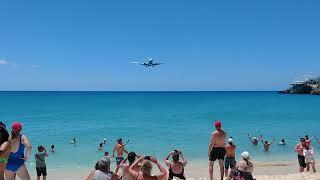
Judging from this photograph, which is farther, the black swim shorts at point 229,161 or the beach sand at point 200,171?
the beach sand at point 200,171

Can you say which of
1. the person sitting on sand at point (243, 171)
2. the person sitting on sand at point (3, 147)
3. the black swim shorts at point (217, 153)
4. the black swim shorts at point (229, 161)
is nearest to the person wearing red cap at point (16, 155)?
the person sitting on sand at point (3, 147)

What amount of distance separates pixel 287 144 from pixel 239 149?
4150mm

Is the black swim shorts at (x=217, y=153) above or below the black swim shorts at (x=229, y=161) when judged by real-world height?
above

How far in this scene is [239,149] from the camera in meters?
24.2

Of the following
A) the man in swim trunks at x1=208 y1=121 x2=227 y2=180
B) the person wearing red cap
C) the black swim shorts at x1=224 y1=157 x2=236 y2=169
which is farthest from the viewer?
the black swim shorts at x1=224 y1=157 x2=236 y2=169

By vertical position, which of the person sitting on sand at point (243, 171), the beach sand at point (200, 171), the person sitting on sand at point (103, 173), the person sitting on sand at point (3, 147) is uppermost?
→ the person sitting on sand at point (3, 147)

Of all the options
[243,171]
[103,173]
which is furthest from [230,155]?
[103,173]

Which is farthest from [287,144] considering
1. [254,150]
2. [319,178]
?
[319,178]

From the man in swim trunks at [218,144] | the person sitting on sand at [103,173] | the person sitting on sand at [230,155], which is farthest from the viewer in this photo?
the person sitting on sand at [230,155]

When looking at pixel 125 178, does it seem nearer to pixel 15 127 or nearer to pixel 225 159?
pixel 15 127

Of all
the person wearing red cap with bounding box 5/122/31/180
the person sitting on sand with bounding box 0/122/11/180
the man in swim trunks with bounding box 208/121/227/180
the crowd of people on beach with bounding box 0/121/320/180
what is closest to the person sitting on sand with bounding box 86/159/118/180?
the crowd of people on beach with bounding box 0/121/320/180

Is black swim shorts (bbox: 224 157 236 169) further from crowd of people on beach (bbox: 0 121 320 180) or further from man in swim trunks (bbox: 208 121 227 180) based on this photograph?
man in swim trunks (bbox: 208 121 227 180)

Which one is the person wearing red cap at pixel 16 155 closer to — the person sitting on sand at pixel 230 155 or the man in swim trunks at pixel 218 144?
the man in swim trunks at pixel 218 144

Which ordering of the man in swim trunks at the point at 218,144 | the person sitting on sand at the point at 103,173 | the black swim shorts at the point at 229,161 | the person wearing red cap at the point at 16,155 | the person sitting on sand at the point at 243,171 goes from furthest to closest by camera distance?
the black swim shorts at the point at 229,161 < the man in swim trunks at the point at 218,144 < the person sitting on sand at the point at 243,171 < the person wearing red cap at the point at 16,155 < the person sitting on sand at the point at 103,173
